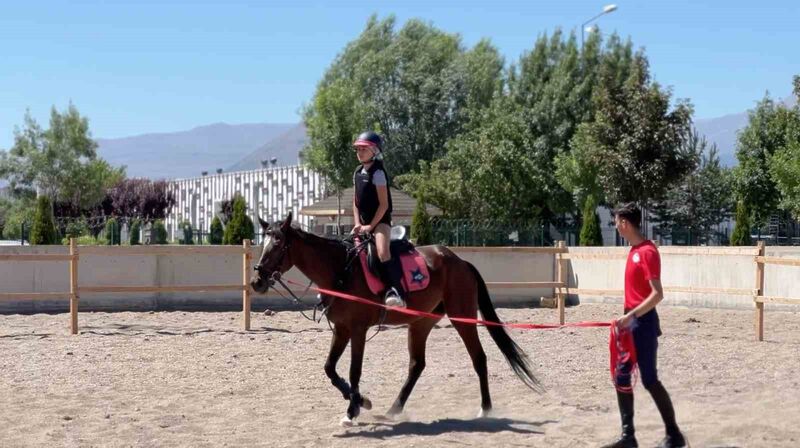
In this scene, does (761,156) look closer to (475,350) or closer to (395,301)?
(475,350)

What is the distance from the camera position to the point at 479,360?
952cm

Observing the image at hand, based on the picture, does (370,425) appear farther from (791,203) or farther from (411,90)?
(411,90)

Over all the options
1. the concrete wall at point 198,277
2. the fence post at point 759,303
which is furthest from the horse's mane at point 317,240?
the concrete wall at point 198,277

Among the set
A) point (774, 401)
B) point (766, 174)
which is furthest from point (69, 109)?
point (774, 401)

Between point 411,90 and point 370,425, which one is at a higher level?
point 411,90

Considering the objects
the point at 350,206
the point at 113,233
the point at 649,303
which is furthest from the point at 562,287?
the point at 113,233

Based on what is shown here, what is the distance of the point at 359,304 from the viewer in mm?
9031

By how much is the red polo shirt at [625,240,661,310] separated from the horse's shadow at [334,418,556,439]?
164 centimetres

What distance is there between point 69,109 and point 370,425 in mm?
46622

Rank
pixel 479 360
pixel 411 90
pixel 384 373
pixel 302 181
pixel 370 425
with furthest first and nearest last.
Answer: pixel 302 181 < pixel 411 90 < pixel 384 373 < pixel 479 360 < pixel 370 425

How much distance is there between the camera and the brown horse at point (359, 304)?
896 cm

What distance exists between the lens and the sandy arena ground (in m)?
8.34

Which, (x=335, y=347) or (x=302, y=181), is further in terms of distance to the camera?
(x=302, y=181)

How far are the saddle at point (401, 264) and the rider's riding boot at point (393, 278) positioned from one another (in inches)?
1.7
